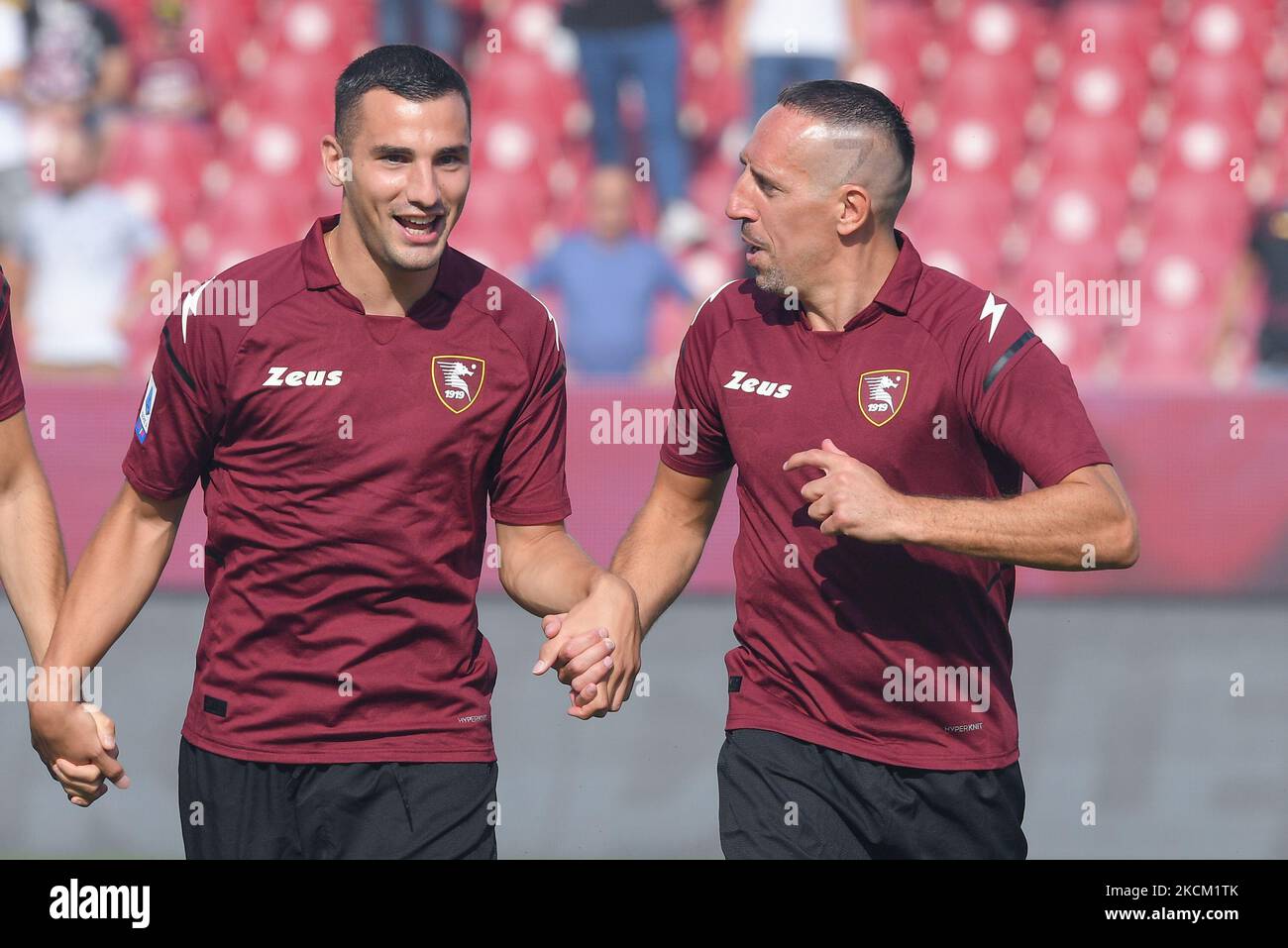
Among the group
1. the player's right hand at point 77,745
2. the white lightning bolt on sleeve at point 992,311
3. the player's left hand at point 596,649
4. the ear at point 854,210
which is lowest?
the player's right hand at point 77,745

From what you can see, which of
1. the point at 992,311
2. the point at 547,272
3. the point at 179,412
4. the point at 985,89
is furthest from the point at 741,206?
the point at 985,89

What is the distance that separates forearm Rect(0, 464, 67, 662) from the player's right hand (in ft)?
0.95

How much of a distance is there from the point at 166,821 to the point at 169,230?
→ 4410 millimetres

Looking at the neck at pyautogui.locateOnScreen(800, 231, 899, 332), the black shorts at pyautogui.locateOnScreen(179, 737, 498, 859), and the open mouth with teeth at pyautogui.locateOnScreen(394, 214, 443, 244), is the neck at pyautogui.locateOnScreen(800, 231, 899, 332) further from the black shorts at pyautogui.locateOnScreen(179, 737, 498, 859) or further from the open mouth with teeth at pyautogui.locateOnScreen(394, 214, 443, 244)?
the black shorts at pyautogui.locateOnScreen(179, 737, 498, 859)

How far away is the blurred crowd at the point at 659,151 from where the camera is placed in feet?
27.9

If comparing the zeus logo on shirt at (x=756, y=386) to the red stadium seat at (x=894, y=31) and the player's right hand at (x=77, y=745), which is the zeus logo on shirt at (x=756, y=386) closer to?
the player's right hand at (x=77, y=745)

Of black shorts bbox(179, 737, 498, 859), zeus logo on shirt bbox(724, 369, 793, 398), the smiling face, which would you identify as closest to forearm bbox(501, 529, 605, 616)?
black shorts bbox(179, 737, 498, 859)

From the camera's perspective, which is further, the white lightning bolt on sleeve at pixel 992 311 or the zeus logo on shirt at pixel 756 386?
the zeus logo on shirt at pixel 756 386

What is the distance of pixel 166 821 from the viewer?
238 inches

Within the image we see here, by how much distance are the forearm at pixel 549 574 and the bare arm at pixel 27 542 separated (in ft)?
3.34

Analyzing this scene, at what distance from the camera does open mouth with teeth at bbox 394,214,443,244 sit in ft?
11.9

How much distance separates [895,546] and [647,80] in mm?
5920

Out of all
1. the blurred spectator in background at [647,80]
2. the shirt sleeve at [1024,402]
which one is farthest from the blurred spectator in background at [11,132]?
the shirt sleeve at [1024,402]

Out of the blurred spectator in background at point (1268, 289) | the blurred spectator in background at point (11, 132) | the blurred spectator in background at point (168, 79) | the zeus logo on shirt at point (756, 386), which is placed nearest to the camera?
the zeus logo on shirt at point (756, 386)
